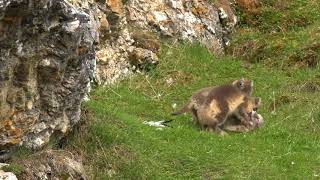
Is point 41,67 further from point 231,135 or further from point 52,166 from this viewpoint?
point 231,135

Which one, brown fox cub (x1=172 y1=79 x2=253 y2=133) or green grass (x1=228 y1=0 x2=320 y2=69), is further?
green grass (x1=228 y1=0 x2=320 y2=69)

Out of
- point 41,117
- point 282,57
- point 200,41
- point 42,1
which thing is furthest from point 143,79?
point 42,1

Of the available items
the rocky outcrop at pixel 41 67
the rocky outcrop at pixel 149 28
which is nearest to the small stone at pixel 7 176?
the rocky outcrop at pixel 41 67

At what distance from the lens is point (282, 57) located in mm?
19172

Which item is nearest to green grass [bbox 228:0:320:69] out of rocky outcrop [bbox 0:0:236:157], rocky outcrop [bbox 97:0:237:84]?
rocky outcrop [bbox 97:0:237:84]

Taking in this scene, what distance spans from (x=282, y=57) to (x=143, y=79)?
4390mm

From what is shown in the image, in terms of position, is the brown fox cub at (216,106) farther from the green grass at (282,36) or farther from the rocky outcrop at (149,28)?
the green grass at (282,36)

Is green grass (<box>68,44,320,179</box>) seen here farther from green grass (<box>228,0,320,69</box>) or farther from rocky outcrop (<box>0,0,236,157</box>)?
green grass (<box>228,0,320,69</box>)

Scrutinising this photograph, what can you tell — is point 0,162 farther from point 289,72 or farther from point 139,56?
point 289,72

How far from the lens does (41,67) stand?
9.62m

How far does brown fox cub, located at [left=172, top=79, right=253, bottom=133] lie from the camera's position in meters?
13.5

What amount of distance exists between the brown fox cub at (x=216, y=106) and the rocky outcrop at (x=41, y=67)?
3483 millimetres

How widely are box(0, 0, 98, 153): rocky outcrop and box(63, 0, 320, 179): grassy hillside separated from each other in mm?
914

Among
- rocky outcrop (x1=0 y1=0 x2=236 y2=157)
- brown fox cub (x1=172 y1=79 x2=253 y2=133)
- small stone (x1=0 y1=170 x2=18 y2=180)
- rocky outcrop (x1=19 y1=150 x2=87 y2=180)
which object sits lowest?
brown fox cub (x1=172 y1=79 x2=253 y2=133)
